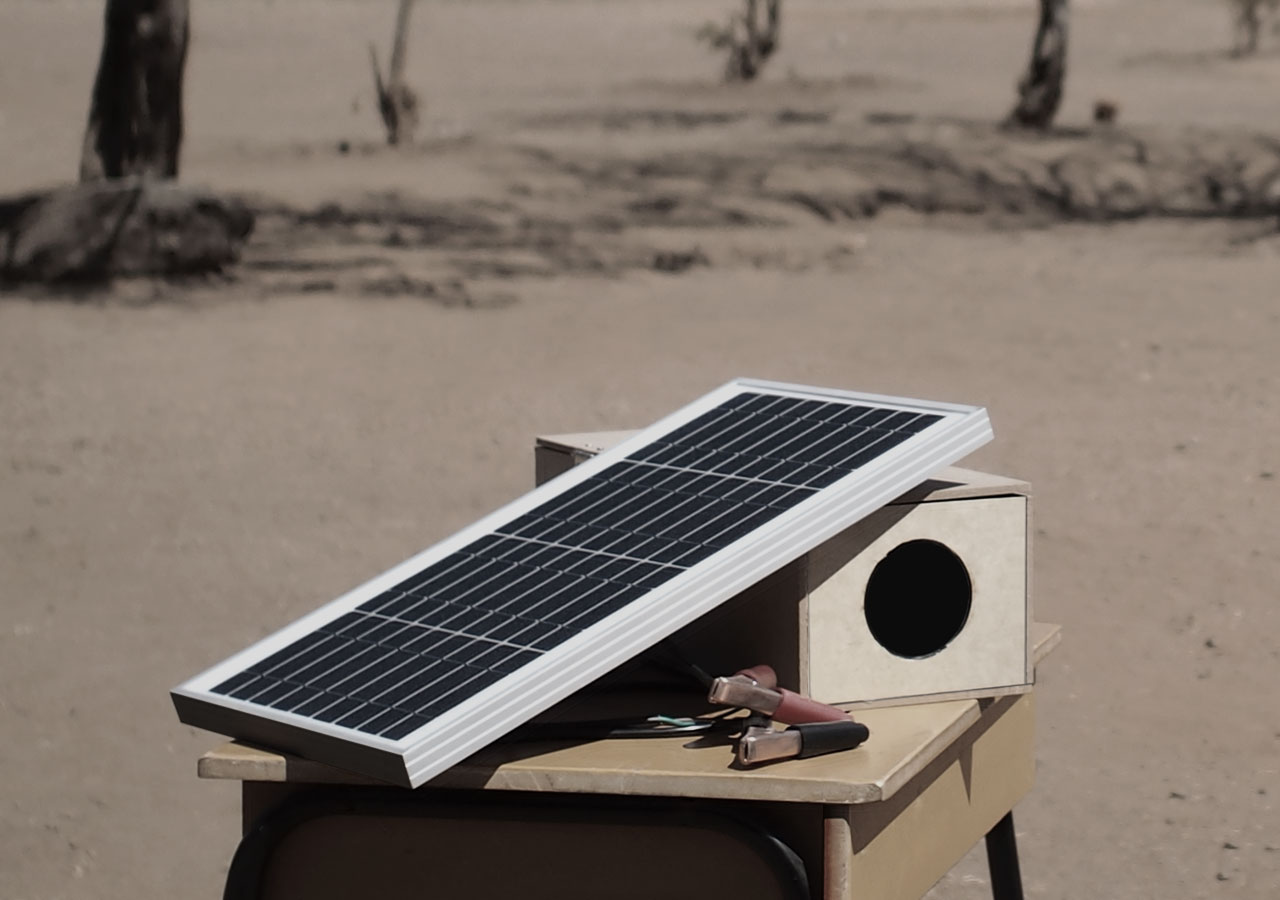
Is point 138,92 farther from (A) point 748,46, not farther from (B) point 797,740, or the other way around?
(A) point 748,46

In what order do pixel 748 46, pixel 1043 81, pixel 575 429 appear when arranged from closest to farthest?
pixel 575 429 → pixel 1043 81 → pixel 748 46

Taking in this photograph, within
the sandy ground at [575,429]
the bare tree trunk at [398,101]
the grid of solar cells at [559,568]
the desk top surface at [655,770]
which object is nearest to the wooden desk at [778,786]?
the desk top surface at [655,770]

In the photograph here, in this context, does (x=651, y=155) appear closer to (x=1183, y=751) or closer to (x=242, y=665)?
(x=1183, y=751)

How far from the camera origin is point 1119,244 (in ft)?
39.9

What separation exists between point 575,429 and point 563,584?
523 centimetres

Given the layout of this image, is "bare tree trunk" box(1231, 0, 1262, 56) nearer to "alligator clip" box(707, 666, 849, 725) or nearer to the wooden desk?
the wooden desk

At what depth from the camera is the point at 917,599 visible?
2646mm

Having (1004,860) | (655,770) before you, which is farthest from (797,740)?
(1004,860)

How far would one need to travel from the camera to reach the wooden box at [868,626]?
7.62ft

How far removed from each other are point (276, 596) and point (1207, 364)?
4.59 m

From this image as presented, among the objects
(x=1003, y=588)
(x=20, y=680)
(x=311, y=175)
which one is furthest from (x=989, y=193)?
(x=1003, y=588)

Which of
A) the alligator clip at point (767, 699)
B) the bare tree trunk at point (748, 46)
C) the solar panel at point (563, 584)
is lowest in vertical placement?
the alligator clip at point (767, 699)

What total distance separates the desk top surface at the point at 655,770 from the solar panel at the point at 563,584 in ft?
0.14

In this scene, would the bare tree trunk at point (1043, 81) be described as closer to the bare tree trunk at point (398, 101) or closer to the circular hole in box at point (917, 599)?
the bare tree trunk at point (398, 101)
